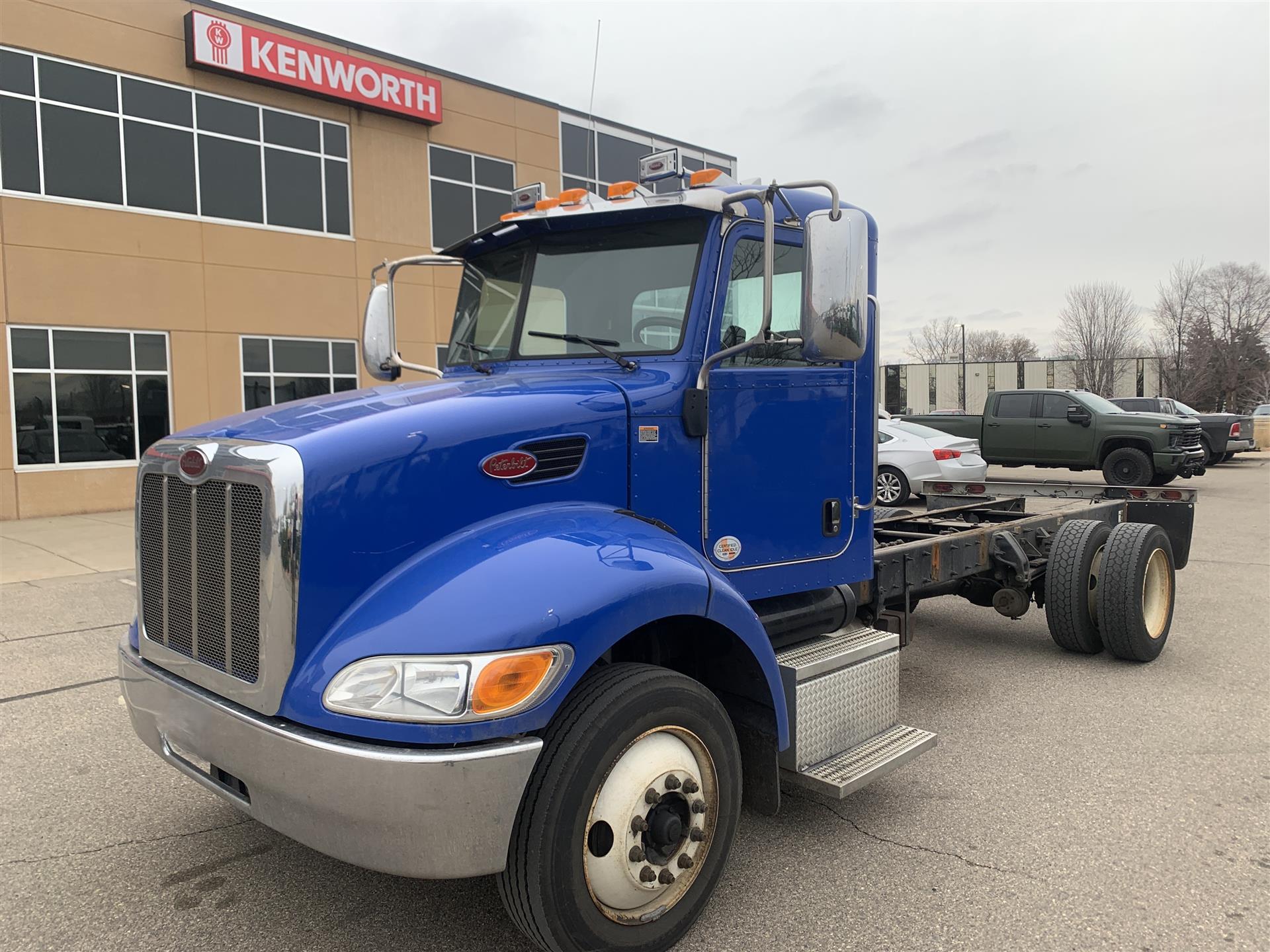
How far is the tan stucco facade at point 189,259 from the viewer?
47.4 feet

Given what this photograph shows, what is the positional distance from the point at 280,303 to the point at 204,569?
1586cm

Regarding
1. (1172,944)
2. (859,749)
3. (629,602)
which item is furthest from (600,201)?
(1172,944)

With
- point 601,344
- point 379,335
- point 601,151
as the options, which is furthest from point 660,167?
point 601,151

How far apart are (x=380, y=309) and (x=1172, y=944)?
3.99 metres

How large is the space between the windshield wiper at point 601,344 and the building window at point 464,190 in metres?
16.8

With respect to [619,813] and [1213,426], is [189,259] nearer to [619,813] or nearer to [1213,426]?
[619,813]

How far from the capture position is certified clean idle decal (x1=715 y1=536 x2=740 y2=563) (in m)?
3.44

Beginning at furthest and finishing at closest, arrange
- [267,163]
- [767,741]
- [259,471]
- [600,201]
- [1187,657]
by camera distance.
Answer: [267,163]
[1187,657]
[600,201]
[767,741]
[259,471]

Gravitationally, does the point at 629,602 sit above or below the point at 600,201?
below

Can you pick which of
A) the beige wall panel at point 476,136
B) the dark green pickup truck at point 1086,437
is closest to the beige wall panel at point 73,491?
the beige wall panel at point 476,136

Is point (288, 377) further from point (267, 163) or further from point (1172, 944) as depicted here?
point (1172, 944)

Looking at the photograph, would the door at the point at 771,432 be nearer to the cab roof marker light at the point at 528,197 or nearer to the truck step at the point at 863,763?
the truck step at the point at 863,763

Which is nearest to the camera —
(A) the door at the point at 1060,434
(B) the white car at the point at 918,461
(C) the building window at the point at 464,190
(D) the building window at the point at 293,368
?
(B) the white car at the point at 918,461

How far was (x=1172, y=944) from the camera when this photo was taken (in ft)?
9.26
